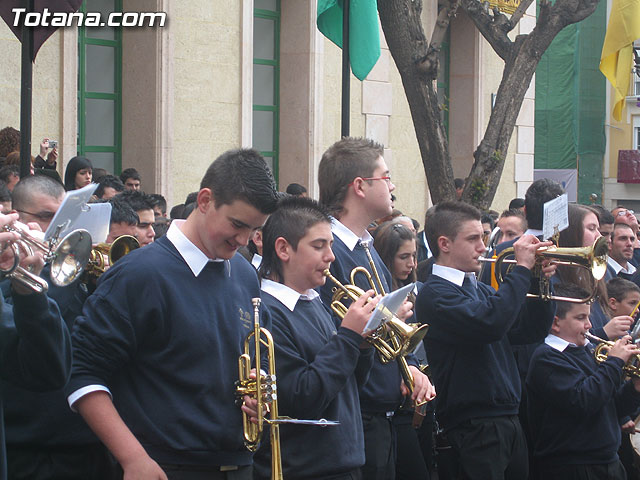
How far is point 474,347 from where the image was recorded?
5469 mm

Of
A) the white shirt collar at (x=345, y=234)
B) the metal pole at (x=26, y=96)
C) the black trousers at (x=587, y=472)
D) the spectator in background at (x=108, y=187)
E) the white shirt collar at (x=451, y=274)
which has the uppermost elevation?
the metal pole at (x=26, y=96)

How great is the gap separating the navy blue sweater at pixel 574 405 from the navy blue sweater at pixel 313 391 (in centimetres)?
185

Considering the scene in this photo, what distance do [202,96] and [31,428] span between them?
368 inches

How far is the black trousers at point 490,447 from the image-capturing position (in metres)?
5.38

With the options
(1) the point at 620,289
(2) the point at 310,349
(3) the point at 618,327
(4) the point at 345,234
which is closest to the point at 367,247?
(4) the point at 345,234

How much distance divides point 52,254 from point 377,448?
2485 mm

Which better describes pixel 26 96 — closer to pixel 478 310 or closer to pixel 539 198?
pixel 478 310

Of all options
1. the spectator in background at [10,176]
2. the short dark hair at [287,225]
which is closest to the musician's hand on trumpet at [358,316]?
the short dark hair at [287,225]

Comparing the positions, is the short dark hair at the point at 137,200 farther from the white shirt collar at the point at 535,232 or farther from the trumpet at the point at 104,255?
the white shirt collar at the point at 535,232

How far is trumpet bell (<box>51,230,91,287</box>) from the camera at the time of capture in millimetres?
3018

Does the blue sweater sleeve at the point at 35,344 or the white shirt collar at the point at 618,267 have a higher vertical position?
the blue sweater sleeve at the point at 35,344

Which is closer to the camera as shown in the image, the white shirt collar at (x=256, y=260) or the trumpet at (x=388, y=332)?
the trumpet at (x=388, y=332)

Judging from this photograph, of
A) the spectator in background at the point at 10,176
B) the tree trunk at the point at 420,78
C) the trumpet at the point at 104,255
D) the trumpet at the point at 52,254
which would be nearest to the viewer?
the trumpet at the point at 52,254

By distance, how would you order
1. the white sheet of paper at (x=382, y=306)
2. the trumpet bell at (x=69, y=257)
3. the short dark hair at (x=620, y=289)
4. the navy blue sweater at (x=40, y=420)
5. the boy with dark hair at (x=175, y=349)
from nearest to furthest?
the trumpet bell at (x=69, y=257) < the boy with dark hair at (x=175, y=349) < the navy blue sweater at (x=40, y=420) < the white sheet of paper at (x=382, y=306) < the short dark hair at (x=620, y=289)
